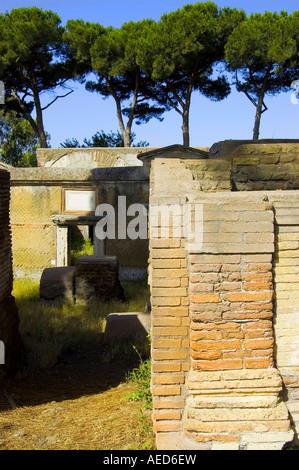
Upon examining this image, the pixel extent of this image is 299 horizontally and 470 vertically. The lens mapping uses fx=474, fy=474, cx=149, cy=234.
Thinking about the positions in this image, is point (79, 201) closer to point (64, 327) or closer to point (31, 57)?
point (64, 327)

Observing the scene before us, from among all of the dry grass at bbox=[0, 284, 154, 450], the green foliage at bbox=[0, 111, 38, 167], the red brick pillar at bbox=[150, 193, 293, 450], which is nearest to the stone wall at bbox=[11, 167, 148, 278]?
the dry grass at bbox=[0, 284, 154, 450]

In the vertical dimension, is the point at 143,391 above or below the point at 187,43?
below

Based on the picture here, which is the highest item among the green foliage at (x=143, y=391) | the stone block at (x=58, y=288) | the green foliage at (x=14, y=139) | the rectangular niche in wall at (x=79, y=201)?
the green foliage at (x=14, y=139)

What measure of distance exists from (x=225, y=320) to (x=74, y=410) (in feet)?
6.99

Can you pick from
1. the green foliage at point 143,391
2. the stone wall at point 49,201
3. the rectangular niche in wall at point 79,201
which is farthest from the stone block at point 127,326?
the rectangular niche in wall at point 79,201

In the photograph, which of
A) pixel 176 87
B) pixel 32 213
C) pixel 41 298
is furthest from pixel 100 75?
pixel 41 298

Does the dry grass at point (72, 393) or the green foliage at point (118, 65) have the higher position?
the green foliage at point (118, 65)

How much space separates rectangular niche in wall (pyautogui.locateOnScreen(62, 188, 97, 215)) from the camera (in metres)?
11.8

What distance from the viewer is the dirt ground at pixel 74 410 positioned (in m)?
3.46

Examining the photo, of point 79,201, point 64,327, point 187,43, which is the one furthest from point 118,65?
point 64,327

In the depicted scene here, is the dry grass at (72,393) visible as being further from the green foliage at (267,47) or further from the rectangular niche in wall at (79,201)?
the green foliage at (267,47)

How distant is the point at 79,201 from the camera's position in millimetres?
11781

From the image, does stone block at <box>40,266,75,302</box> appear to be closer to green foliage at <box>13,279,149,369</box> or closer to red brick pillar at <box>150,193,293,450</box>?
green foliage at <box>13,279,149,369</box>

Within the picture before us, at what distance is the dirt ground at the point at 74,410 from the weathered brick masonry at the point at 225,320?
60 centimetres
